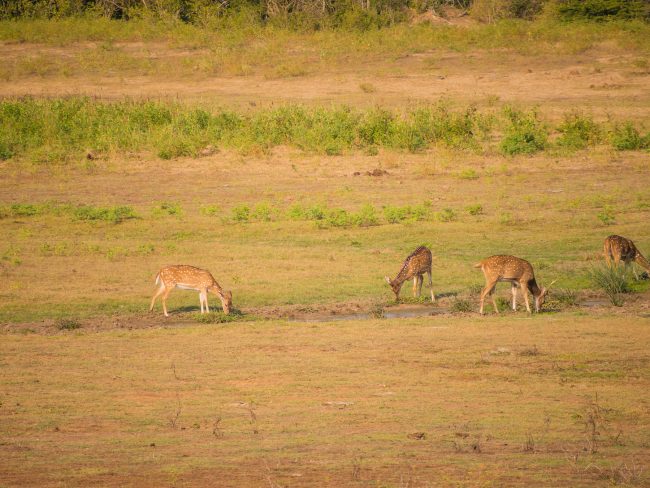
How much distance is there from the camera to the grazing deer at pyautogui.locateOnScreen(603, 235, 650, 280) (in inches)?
611

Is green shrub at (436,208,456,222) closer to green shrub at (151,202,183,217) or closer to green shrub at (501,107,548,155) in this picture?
green shrub at (151,202,183,217)

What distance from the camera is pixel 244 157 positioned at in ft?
86.3

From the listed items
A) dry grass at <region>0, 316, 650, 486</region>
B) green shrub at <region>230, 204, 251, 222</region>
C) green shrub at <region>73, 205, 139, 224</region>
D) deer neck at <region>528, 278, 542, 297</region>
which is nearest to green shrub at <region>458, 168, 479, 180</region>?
green shrub at <region>230, 204, 251, 222</region>

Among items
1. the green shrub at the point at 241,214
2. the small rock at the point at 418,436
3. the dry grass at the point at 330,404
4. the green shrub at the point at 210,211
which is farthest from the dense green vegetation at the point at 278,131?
the small rock at the point at 418,436

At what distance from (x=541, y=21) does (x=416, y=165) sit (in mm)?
18937

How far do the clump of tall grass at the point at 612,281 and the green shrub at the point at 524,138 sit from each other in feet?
35.1

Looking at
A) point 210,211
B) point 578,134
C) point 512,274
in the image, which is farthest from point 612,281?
point 578,134

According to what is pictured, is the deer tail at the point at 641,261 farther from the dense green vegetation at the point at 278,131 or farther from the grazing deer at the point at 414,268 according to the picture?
the dense green vegetation at the point at 278,131

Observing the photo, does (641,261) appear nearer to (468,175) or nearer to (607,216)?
(607,216)

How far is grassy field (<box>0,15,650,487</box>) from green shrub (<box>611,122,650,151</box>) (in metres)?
0.08

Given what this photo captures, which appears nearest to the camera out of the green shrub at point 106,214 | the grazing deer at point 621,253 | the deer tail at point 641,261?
the grazing deer at point 621,253

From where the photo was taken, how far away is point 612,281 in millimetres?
15188

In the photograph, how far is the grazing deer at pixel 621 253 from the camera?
51.0 ft

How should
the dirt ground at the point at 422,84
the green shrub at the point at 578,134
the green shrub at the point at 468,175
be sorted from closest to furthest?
the green shrub at the point at 468,175
the green shrub at the point at 578,134
the dirt ground at the point at 422,84
